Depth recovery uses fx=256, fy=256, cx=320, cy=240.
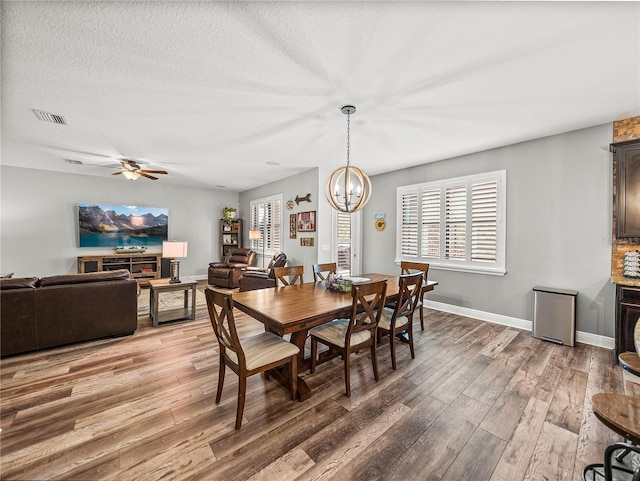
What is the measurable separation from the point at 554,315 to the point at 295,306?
11.2 feet

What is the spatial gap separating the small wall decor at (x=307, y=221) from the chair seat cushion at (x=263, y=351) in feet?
11.3

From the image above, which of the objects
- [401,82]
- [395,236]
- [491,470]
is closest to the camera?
[491,470]

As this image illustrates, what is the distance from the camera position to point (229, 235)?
8.45 metres

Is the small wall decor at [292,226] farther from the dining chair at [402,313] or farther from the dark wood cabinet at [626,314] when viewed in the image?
the dark wood cabinet at [626,314]

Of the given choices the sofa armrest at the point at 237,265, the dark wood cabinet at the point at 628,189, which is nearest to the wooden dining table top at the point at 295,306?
the dark wood cabinet at the point at 628,189

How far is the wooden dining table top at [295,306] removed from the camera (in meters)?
1.93

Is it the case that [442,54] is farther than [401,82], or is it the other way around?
[401,82]

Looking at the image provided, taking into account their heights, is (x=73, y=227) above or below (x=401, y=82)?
below

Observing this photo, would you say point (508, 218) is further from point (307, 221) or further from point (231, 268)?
point (231, 268)

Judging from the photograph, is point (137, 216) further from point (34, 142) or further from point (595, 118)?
point (595, 118)

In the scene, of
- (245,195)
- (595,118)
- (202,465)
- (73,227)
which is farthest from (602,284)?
(73,227)

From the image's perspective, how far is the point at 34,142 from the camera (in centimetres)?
397

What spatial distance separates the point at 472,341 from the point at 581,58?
3027mm

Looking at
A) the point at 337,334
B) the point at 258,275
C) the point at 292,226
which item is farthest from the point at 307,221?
the point at 337,334
